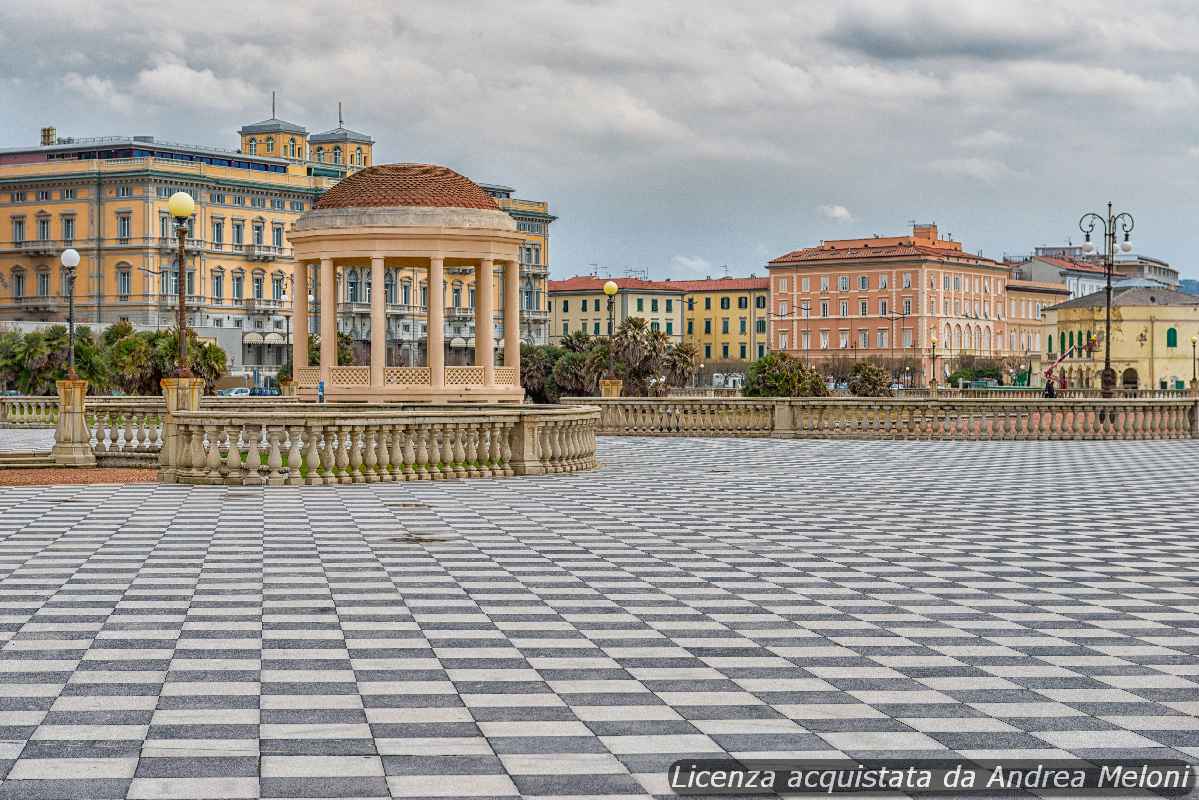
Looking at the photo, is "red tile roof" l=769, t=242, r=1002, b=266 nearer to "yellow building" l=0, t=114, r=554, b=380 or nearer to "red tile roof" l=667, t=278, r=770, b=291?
"red tile roof" l=667, t=278, r=770, b=291

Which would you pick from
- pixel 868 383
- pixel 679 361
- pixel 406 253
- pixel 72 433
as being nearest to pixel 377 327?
pixel 406 253

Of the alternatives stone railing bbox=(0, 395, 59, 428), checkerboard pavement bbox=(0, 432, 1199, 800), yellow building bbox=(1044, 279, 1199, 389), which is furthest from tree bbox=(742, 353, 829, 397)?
checkerboard pavement bbox=(0, 432, 1199, 800)

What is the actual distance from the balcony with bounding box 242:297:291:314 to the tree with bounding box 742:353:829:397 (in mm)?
57277

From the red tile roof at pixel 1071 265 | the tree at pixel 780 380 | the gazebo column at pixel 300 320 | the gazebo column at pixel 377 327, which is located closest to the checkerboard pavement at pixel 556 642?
the gazebo column at pixel 377 327

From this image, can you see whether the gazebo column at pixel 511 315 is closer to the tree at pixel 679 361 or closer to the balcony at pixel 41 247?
the tree at pixel 679 361

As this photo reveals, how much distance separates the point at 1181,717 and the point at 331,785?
411cm

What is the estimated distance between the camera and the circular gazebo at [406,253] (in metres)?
33.9

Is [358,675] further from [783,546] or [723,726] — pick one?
[783,546]

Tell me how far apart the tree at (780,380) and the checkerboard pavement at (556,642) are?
4993cm

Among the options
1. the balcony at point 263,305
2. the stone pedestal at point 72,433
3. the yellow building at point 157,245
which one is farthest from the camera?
the balcony at point 263,305

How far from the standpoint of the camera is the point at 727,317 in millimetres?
167125

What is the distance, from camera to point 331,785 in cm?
647

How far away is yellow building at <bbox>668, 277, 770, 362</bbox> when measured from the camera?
6467 inches

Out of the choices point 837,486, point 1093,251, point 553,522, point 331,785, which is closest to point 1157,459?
point 837,486
